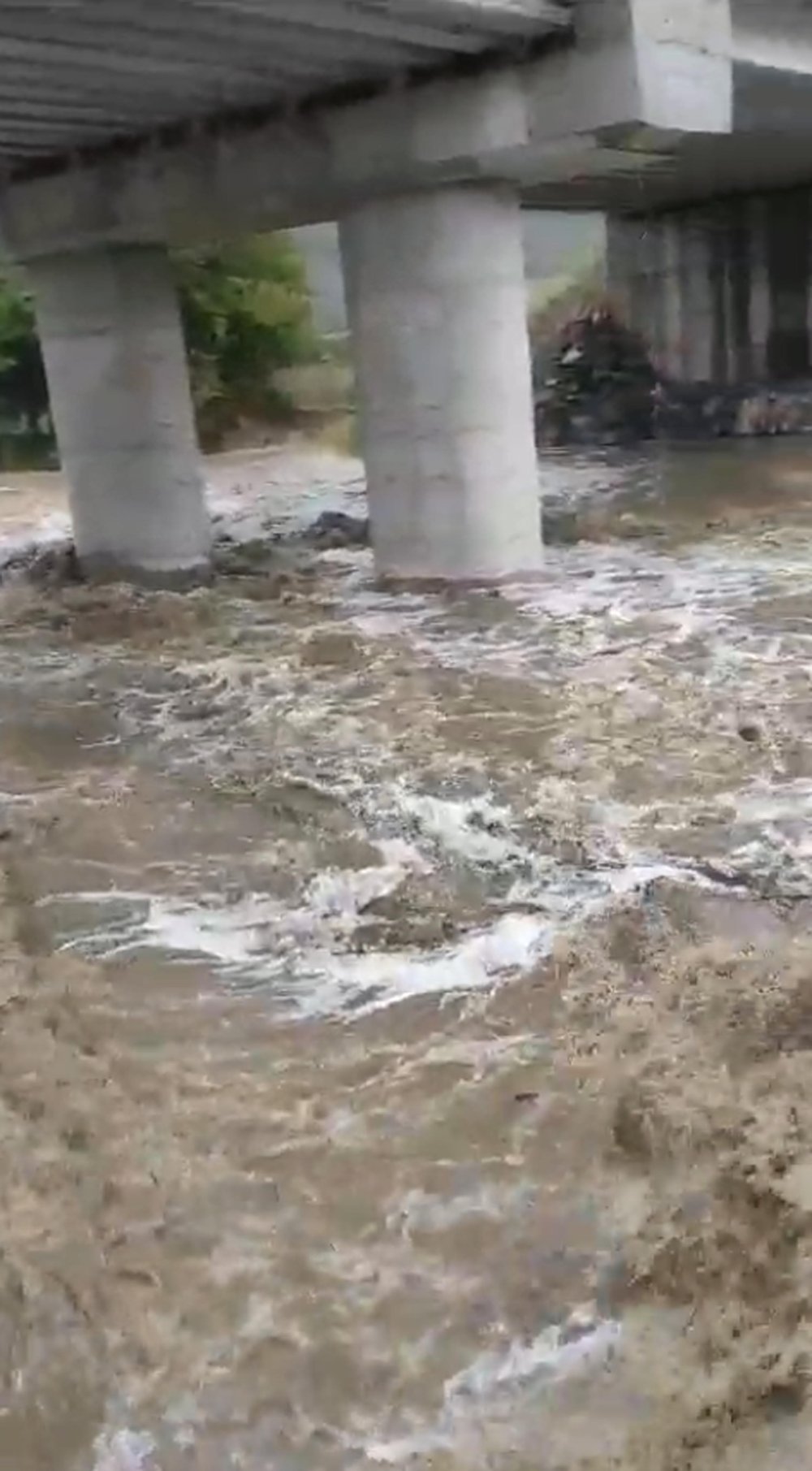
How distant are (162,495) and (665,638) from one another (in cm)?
523

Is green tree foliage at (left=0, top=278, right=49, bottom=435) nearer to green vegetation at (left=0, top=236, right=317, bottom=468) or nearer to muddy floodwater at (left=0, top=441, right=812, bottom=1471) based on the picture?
green vegetation at (left=0, top=236, right=317, bottom=468)

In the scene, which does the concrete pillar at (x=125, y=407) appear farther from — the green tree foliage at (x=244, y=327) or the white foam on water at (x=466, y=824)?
the green tree foliage at (x=244, y=327)

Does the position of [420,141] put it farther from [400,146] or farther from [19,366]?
[19,366]

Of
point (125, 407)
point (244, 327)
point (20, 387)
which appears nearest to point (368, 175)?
point (125, 407)

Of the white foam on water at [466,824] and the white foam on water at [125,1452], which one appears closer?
the white foam on water at [125,1452]

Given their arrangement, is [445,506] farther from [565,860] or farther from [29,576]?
[565,860]

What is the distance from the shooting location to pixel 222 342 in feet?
82.6

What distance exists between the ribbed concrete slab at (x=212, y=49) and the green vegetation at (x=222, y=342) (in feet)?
42.5

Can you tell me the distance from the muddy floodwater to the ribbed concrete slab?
3.60m

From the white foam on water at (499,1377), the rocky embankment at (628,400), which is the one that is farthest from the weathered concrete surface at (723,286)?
the white foam on water at (499,1377)

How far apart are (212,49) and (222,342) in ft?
54.6

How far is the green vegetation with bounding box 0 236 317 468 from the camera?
2388 centimetres

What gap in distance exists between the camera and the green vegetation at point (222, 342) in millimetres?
23875

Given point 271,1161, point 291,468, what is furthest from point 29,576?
point 271,1161
